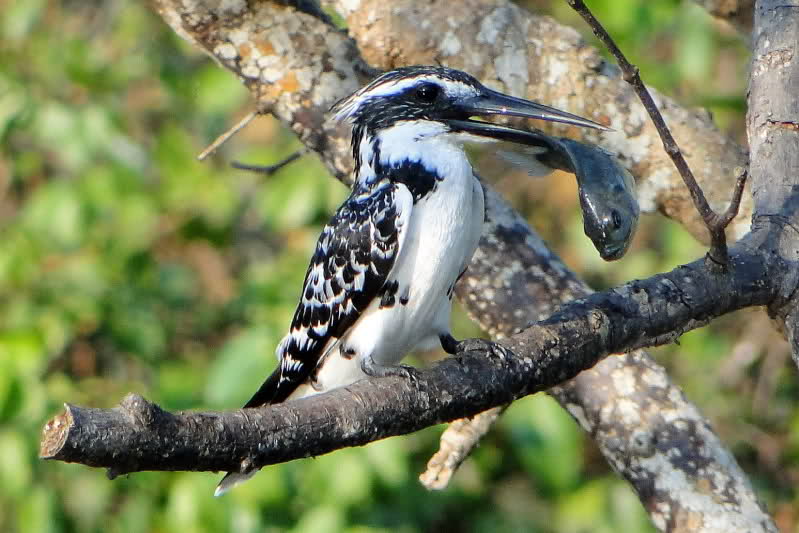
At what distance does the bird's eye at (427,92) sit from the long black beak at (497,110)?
0.07 m

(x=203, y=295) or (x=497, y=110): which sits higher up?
Answer: (x=497, y=110)

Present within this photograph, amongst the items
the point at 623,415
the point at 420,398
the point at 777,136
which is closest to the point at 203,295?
the point at 623,415

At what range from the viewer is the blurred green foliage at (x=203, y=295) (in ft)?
12.8

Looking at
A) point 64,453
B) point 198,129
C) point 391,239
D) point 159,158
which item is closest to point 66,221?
point 159,158

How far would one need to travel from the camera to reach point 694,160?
10.7 feet

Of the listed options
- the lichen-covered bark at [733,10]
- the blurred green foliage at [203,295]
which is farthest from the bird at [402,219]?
the lichen-covered bark at [733,10]

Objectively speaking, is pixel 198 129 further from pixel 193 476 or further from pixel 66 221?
Answer: pixel 193 476

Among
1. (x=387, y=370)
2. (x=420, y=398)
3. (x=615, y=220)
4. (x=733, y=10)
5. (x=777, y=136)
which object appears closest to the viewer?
(x=420, y=398)

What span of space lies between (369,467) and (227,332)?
6.76 ft

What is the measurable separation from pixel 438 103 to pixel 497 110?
0.56 feet

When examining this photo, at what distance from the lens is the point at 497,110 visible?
8.90ft

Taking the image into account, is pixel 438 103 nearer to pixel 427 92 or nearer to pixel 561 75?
pixel 427 92

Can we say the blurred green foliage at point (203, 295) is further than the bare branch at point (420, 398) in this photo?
Yes

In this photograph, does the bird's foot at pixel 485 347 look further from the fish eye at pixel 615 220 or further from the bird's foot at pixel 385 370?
the fish eye at pixel 615 220
